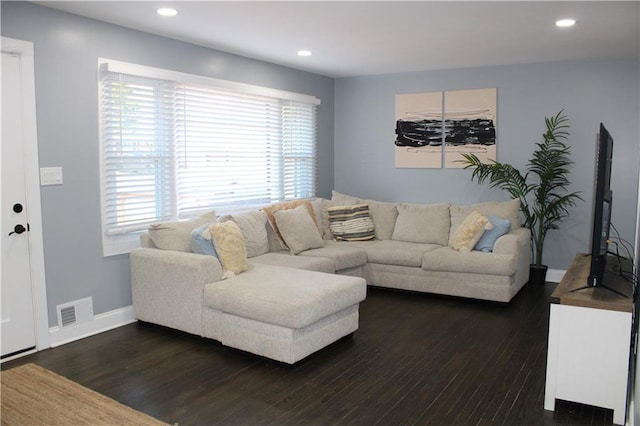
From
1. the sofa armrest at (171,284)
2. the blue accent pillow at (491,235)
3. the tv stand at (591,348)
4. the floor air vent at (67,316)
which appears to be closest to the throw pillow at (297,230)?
the sofa armrest at (171,284)

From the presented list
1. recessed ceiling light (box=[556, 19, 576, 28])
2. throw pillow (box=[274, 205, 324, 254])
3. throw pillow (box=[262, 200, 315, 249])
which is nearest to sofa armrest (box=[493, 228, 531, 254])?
throw pillow (box=[274, 205, 324, 254])

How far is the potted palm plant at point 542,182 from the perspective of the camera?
567 cm

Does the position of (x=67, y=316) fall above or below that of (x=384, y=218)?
below

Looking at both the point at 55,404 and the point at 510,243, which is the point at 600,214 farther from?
the point at 55,404

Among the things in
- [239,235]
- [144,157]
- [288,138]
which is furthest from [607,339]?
[288,138]

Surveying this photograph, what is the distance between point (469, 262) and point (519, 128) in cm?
191

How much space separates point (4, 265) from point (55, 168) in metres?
0.76

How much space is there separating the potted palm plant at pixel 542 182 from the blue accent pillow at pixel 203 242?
324cm

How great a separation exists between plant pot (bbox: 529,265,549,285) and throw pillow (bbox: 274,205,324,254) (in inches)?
93.8

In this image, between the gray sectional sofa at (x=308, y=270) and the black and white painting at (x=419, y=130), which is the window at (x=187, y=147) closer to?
the gray sectional sofa at (x=308, y=270)

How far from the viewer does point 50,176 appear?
385 cm

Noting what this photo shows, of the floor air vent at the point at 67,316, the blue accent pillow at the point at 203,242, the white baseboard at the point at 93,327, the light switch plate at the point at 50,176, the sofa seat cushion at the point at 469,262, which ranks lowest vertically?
the white baseboard at the point at 93,327

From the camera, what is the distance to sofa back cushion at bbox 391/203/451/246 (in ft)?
18.9

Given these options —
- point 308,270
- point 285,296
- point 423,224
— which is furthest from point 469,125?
point 285,296
